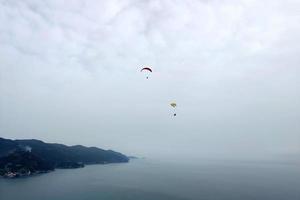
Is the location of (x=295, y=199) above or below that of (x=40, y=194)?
above

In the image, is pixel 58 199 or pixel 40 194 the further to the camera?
pixel 40 194

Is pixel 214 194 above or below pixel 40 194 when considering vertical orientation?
above

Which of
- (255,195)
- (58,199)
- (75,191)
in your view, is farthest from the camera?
(75,191)

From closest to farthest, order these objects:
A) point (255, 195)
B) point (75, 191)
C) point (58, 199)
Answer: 1. point (58, 199)
2. point (255, 195)
3. point (75, 191)

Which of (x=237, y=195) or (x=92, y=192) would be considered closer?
(x=237, y=195)

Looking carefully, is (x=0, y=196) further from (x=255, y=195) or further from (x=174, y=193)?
(x=255, y=195)

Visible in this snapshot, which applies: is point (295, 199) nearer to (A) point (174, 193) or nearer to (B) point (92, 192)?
(A) point (174, 193)

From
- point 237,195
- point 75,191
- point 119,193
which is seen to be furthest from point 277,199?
point 75,191

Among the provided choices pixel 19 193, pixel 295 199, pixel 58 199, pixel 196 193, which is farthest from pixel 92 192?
pixel 295 199
